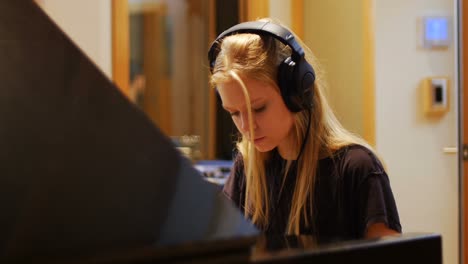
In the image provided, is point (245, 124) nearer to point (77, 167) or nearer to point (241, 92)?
point (241, 92)

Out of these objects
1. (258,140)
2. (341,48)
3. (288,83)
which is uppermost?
(341,48)

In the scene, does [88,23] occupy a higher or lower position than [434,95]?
higher

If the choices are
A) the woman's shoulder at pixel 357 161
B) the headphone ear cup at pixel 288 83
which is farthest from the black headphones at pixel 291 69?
the woman's shoulder at pixel 357 161

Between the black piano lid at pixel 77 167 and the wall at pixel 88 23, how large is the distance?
1.58m

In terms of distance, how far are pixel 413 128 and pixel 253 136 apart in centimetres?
197

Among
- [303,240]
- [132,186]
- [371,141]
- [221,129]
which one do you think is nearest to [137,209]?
[132,186]

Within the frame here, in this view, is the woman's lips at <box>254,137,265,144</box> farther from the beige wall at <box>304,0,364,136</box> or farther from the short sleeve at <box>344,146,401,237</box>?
the beige wall at <box>304,0,364,136</box>

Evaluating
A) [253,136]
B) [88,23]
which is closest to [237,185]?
[253,136]

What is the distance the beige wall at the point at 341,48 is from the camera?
2.87 meters

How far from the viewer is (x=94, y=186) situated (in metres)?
0.60

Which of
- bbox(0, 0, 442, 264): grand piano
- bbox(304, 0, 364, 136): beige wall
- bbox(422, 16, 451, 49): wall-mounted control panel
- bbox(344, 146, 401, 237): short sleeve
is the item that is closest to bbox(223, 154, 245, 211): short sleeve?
bbox(344, 146, 401, 237): short sleeve

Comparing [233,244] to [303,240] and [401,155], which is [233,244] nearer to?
[303,240]

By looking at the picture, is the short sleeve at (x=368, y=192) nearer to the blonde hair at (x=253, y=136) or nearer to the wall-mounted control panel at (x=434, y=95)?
the blonde hair at (x=253, y=136)

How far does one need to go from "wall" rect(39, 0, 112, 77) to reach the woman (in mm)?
1098
